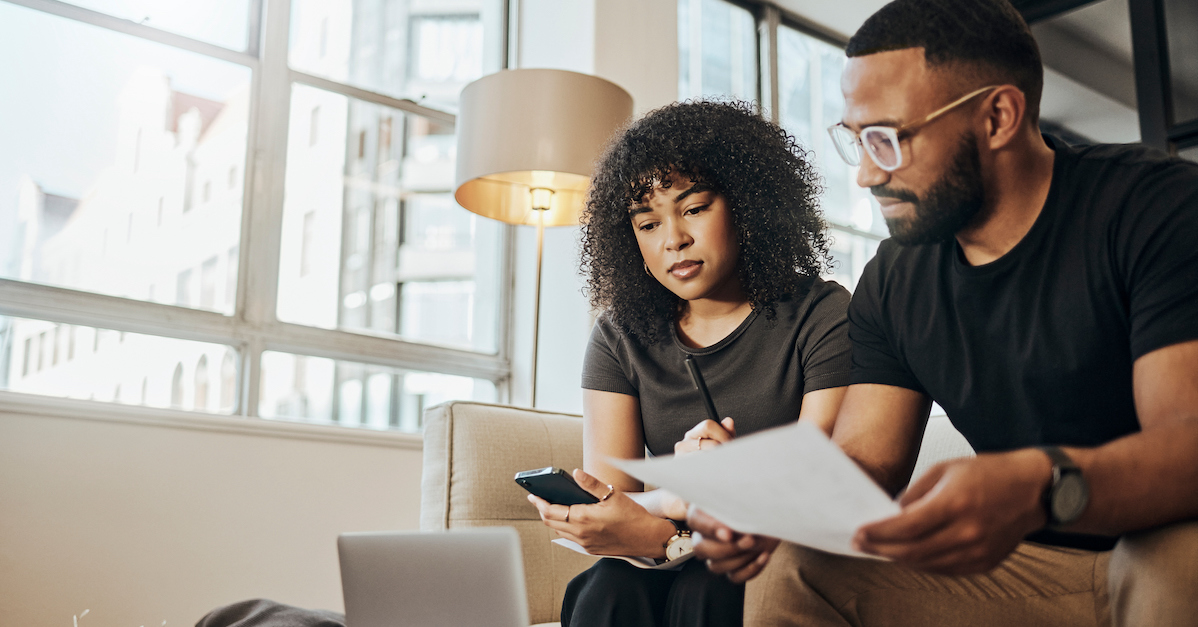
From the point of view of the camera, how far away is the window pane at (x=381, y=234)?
283 centimetres

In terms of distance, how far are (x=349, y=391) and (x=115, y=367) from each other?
675mm

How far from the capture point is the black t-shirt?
2.95 feet

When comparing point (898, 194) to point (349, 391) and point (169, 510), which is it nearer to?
point (169, 510)

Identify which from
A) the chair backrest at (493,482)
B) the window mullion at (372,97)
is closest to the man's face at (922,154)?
the chair backrest at (493,482)

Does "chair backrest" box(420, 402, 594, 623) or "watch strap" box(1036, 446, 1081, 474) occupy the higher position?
"watch strap" box(1036, 446, 1081, 474)

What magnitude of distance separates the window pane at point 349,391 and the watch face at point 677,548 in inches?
58.1

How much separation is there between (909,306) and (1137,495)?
433mm

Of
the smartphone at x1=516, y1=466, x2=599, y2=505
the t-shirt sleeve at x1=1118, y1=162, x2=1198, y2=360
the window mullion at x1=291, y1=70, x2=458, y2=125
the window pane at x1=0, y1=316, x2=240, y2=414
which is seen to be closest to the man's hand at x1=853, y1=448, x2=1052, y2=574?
the t-shirt sleeve at x1=1118, y1=162, x2=1198, y2=360

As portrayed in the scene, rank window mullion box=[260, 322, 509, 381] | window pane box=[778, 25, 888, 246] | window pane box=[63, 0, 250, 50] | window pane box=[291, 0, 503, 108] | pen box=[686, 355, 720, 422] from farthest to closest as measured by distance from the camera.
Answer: window pane box=[778, 25, 888, 246], window pane box=[291, 0, 503, 108], window mullion box=[260, 322, 509, 381], window pane box=[63, 0, 250, 50], pen box=[686, 355, 720, 422]

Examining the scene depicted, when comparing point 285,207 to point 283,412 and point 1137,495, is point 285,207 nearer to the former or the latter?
point 283,412

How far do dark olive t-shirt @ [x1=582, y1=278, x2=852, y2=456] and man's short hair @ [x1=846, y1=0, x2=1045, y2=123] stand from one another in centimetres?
Result: 45

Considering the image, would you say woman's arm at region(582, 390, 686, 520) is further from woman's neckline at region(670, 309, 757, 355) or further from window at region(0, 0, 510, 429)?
window at region(0, 0, 510, 429)

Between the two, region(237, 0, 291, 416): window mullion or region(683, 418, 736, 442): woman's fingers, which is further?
region(237, 0, 291, 416): window mullion

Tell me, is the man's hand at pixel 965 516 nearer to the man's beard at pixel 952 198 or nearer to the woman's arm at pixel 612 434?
the man's beard at pixel 952 198
